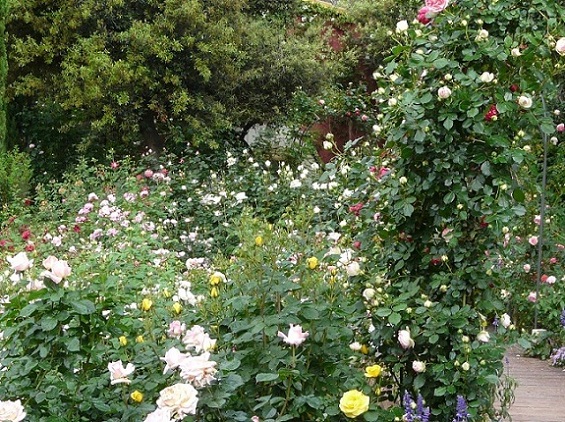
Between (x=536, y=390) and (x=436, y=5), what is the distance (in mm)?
2564

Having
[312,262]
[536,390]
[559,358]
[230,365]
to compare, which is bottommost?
[559,358]

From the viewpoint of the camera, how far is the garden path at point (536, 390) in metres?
3.42

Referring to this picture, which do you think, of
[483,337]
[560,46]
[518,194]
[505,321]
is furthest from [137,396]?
[560,46]

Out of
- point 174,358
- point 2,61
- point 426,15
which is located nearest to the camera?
point 174,358

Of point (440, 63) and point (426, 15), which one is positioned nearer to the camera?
point (440, 63)

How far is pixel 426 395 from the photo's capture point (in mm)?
2475

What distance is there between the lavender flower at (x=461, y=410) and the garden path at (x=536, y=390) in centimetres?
110

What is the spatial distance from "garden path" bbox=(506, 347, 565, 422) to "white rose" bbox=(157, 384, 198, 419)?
1.96 metres

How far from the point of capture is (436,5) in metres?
2.40

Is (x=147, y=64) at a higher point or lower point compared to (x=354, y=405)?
lower

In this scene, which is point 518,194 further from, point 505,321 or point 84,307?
point 84,307

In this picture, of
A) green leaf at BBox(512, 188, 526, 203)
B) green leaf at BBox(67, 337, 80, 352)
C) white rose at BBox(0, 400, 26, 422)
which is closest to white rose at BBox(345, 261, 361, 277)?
green leaf at BBox(512, 188, 526, 203)

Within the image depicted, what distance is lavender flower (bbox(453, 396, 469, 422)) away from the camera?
7.34 ft

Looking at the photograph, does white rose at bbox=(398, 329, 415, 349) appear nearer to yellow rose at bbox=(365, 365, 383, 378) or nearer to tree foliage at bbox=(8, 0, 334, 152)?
yellow rose at bbox=(365, 365, 383, 378)
